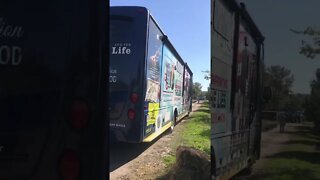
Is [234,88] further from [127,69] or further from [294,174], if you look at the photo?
[127,69]

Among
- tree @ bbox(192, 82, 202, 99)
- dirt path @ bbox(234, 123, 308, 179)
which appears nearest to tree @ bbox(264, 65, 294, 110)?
dirt path @ bbox(234, 123, 308, 179)

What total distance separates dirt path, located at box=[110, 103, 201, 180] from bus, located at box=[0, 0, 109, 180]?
69cm

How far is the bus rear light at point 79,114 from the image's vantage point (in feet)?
7.29

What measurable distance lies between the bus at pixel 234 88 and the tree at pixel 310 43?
0.20 metres

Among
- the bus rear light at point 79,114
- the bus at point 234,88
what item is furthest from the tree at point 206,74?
the bus rear light at point 79,114

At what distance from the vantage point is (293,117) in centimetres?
250

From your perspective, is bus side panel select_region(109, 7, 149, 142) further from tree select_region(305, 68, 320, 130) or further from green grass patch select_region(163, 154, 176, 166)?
tree select_region(305, 68, 320, 130)

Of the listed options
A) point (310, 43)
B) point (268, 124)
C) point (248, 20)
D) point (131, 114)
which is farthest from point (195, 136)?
point (131, 114)

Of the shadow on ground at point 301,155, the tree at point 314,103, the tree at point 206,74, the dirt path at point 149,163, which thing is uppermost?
the tree at point 206,74

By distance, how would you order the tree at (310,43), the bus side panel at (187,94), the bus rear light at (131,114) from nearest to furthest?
1. the tree at (310,43)
2. the bus side panel at (187,94)
3. the bus rear light at (131,114)

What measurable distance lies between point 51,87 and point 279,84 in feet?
3.67

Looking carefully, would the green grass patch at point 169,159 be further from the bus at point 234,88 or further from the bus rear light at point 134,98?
Result: the bus rear light at point 134,98

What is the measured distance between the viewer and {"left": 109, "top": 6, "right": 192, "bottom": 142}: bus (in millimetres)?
2840

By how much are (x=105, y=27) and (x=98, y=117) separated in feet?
1.43
